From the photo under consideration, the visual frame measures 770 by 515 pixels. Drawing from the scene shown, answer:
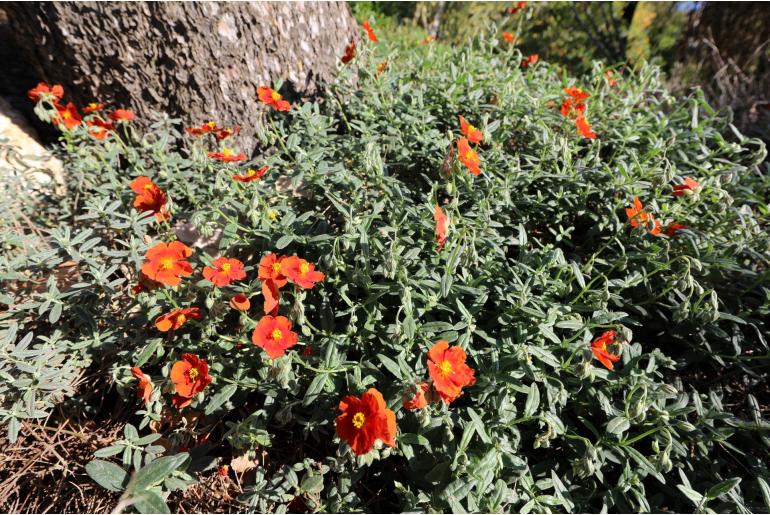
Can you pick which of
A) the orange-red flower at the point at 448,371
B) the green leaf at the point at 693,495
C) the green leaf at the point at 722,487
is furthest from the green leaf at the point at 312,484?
the green leaf at the point at 722,487

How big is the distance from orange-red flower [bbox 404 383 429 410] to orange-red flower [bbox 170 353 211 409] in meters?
0.82

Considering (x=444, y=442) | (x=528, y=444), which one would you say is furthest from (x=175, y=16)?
(x=528, y=444)

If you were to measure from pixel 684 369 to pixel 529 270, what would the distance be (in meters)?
1.09

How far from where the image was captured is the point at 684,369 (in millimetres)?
2439

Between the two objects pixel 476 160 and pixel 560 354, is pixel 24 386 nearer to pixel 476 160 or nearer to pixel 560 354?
pixel 476 160

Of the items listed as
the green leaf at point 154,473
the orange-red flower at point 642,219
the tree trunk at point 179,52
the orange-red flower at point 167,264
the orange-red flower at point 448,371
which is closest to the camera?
the green leaf at point 154,473

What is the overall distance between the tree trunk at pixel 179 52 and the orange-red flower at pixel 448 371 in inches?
91.4

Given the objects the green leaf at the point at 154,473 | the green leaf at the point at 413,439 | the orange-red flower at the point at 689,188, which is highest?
the orange-red flower at the point at 689,188

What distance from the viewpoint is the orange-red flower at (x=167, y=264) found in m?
1.90

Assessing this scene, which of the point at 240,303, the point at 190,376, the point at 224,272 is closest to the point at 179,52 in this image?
the point at 224,272

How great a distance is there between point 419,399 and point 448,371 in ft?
0.49

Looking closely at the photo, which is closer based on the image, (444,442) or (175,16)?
(444,442)

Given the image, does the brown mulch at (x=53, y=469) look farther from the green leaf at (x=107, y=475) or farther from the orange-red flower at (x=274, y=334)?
the orange-red flower at (x=274, y=334)

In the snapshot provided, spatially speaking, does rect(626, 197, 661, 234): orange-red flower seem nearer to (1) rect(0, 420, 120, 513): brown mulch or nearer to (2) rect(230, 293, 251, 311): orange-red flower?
(2) rect(230, 293, 251, 311): orange-red flower
